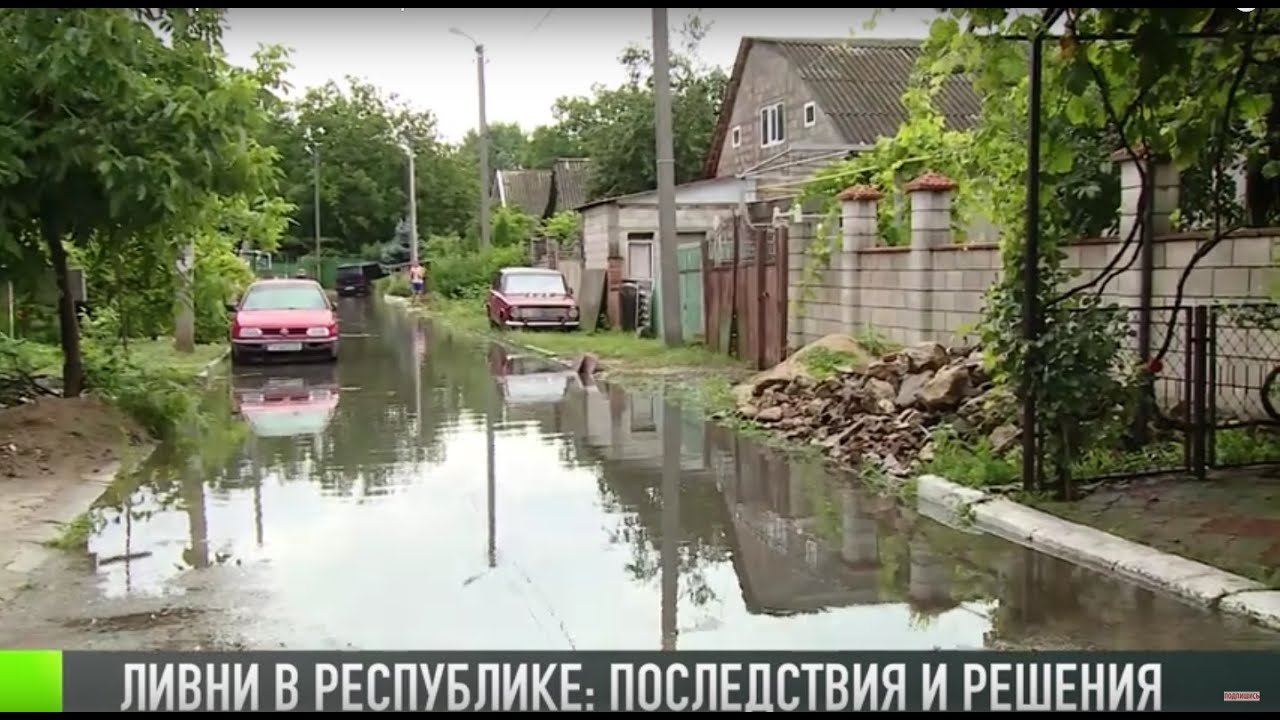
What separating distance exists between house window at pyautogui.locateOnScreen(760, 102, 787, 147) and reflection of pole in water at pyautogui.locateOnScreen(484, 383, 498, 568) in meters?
23.1

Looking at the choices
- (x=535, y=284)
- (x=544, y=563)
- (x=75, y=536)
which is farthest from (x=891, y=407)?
(x=535, y=284)

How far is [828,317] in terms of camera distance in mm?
16359

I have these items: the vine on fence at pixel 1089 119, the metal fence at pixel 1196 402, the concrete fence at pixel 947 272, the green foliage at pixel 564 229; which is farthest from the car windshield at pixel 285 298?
the green foliage at pixel 564 229

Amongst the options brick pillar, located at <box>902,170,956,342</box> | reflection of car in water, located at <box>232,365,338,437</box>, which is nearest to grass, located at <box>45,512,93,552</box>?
reflection of car in water, located at <box>232,365,338,437</box>

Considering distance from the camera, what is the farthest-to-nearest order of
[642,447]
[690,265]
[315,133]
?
[315,133] → [690,265] → [642,447]

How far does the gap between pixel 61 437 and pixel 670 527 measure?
582 centimetres

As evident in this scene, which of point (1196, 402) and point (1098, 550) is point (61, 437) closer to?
point (1098, 550)

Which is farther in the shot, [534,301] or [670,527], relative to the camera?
[534,301]

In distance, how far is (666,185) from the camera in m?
20.3

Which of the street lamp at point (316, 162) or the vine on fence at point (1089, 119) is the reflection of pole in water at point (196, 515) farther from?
the street lamp at point (316, 162)

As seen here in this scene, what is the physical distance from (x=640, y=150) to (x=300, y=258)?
93.5 feet

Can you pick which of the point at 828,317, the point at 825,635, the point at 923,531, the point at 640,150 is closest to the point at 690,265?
the point at 828,317

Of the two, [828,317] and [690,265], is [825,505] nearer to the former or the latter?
[828,317]

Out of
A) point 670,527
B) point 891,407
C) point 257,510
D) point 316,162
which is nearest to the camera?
point 670,527
